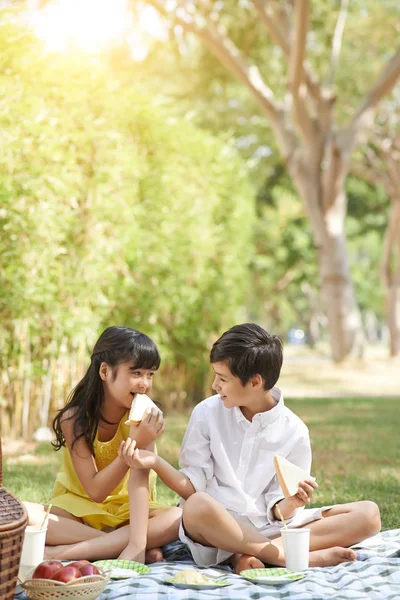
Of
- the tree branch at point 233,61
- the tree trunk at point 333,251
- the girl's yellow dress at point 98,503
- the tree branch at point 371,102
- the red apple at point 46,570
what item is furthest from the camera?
the tree trunk at point 333,251

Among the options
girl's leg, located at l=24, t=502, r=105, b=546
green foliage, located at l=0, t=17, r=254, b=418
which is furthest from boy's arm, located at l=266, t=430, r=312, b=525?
green foliage, located at l=0, t=17, r=254, b=418

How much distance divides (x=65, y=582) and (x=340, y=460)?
433 cm

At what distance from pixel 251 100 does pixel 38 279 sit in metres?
16.3

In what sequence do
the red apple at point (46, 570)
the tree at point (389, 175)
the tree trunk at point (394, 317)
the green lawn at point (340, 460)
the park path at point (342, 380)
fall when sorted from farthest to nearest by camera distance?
the tree trunk at point (394, 317), the tree at point (389, 175), the park path at point (342, 380), the green lawn at point (340, 460), the red apple at point (46, 570)

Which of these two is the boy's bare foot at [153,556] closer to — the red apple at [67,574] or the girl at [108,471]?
the girl at [108,471]

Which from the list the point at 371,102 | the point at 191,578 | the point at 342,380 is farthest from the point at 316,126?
the point at 191,578

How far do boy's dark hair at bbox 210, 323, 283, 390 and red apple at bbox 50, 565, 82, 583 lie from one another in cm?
107

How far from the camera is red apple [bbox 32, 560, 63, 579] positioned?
9.31 feet

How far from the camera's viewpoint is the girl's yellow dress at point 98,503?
3682 mm

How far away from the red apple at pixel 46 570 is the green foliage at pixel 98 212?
348 cm

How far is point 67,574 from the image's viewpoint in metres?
2.77

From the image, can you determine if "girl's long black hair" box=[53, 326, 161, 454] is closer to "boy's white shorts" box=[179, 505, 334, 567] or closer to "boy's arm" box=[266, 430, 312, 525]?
"boy's white shorts" box=[179, 505, 334, 567]

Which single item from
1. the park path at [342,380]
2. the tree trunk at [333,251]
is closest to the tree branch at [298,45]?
the tree trunk at [333,251]

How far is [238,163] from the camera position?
10703 millimetres
